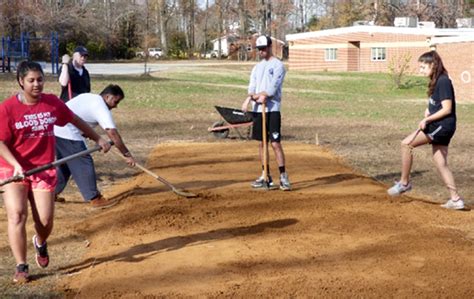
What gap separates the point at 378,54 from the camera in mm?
59750

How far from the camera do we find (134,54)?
7838 centimetres

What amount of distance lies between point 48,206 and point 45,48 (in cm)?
5634

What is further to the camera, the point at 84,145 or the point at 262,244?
the point at 84,145

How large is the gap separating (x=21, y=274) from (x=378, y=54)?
55.9 m

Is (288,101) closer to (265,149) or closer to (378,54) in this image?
(265,149)

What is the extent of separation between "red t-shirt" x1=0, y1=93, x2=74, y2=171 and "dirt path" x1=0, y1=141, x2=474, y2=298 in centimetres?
100

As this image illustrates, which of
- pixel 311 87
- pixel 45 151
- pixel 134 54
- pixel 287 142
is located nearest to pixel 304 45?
pixel 134 54

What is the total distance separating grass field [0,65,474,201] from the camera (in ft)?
41.8

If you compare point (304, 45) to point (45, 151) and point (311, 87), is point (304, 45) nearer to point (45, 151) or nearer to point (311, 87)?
point (311, 87)

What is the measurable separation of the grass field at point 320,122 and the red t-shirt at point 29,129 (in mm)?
5686

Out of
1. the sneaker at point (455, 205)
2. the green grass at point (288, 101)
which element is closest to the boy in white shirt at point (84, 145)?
the sneaker at point (455, 205)

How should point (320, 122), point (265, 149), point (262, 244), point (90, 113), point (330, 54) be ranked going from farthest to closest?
point (330, 54) < point (320, 122) < point (265, 149) < point (90, 113) < point (262, 244)

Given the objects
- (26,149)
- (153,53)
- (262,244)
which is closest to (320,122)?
(262,244)

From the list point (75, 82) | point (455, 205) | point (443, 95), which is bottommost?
point (455, 205)
